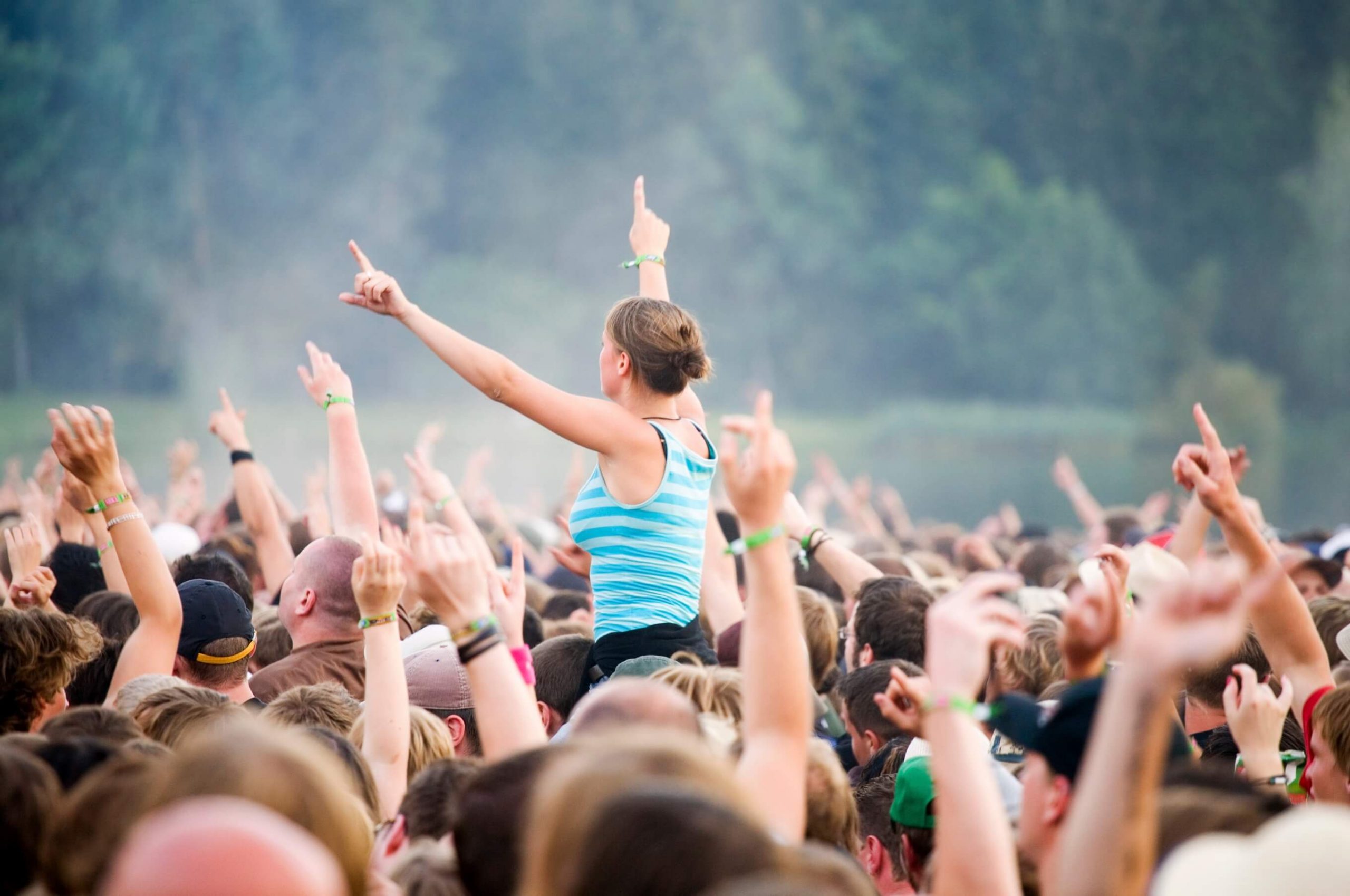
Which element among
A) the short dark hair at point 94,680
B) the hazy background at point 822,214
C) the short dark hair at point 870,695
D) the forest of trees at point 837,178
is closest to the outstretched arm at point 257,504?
the short dark hair at point 94,680

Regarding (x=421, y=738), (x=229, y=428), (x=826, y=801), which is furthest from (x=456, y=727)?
(x=229, y=428)

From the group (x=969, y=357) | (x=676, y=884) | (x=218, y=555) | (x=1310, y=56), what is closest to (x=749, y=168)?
(x=969, y=357)

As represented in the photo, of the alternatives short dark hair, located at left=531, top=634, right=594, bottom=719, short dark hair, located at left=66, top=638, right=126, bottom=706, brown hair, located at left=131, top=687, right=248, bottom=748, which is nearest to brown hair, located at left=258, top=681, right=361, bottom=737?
brown hair, located at left=131, top=687, right=248, bottom=748

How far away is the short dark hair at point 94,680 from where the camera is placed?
3357 millimetres

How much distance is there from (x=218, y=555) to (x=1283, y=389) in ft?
82.5

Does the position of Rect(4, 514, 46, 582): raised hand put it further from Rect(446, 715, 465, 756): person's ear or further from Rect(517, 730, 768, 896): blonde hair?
Rect(517, 730, 768, 896): blonde hair

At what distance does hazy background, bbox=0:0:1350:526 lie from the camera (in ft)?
73.8

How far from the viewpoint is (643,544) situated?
3.15 meters

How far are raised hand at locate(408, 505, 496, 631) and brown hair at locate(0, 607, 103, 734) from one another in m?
1.18

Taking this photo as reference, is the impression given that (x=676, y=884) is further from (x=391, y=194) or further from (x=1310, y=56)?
(x=1310, y=56)

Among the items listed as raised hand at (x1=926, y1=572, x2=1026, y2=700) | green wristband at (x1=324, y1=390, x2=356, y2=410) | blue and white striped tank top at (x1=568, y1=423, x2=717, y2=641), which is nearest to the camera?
raised hand at (x1=926, y1=572, x2=1026, y2=700)

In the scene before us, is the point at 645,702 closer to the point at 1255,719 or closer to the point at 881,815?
the point at 881,815

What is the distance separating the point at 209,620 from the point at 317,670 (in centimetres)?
32

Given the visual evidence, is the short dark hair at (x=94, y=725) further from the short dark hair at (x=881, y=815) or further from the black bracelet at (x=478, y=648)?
the short dark hair at (x=881, y=815)
